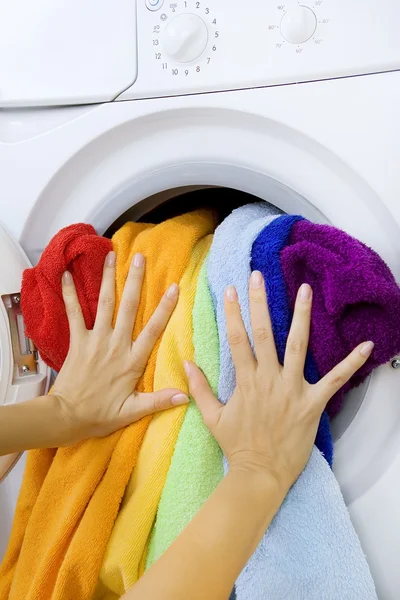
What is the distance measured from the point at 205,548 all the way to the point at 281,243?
0.30 meters

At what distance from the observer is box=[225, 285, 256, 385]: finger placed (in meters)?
0.54

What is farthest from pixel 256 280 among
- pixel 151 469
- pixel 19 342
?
pixel 19 342

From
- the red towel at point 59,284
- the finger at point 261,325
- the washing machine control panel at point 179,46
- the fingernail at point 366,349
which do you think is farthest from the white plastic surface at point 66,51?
the fingernail at point 366,349

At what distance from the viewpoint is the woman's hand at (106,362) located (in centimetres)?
60

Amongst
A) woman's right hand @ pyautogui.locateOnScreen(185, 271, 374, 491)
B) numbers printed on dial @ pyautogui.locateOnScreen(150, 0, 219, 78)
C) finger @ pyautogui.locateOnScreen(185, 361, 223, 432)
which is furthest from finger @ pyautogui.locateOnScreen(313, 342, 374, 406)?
numbers printed on dial @ pyautogui.locateOnScreen(150, 0, 219, 78)

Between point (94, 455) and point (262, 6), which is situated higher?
point (262, 6)

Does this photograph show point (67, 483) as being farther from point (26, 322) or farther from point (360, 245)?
point (360, 245)

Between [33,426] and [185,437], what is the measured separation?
16cm

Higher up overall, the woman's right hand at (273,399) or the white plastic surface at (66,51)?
the white plastic surface at (66,51)

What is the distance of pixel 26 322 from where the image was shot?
0.65 m

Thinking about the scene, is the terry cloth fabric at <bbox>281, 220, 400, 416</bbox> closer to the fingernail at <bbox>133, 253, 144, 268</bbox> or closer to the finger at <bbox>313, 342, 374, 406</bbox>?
the finger at <bbox>313, 342, 374, 406</bbox>

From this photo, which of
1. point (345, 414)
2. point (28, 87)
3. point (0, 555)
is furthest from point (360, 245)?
point (0, 555)

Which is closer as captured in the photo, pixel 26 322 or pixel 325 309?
pixel 325 309

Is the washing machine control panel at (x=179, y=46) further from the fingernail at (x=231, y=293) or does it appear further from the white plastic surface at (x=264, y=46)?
the fingernail at (x=231, y=293)
